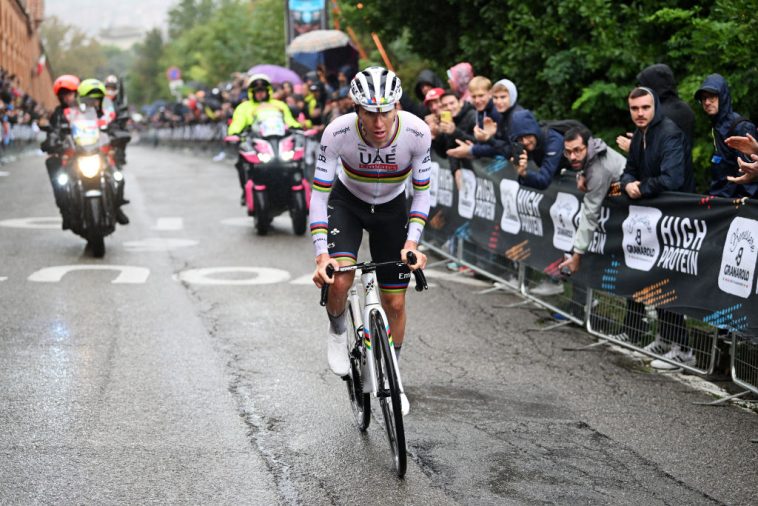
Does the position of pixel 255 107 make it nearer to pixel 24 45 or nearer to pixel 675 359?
pixel 675 359

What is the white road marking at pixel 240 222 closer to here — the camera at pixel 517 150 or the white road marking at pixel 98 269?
the white road marking at pixel 98 269

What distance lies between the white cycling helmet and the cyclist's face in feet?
0.30

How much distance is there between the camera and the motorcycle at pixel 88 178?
1341cm

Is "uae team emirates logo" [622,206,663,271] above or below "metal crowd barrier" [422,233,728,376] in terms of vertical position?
above

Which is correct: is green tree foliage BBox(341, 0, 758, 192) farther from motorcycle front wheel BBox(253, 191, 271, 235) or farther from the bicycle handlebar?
the bicycle handlebar

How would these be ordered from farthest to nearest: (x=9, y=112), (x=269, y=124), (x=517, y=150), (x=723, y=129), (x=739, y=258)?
(x=9, y=112)
(x=269, y=124)
(x=517, y=150)
(x=723, y=129)
(x=739, y=258)

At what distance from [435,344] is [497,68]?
30.0 ft

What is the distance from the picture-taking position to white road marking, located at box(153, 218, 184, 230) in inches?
685

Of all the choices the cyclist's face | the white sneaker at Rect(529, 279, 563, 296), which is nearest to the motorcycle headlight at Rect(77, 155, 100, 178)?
the white sneaker at Rect(529, 279, 563, 296)

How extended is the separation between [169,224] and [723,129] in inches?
422

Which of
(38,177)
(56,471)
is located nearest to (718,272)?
(56,471)

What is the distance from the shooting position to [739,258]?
7.49 meters

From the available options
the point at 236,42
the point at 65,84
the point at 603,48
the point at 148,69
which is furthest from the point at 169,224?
the point at 148,69

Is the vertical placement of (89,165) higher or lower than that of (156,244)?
higher
